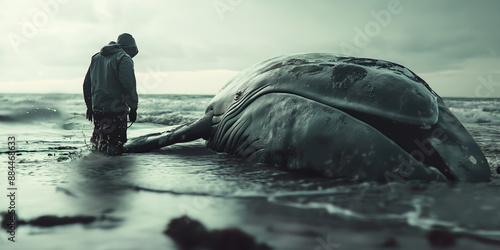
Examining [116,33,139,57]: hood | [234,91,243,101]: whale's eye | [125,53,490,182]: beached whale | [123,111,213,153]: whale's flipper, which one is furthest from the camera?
[116,33,139,57]: hood

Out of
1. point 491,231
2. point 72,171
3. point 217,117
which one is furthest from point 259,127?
point 491,231

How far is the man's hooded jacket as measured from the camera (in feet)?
21.4

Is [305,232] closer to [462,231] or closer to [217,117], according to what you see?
[462,231]

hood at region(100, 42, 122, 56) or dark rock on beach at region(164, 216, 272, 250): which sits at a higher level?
hood at region(100, 42, 122, 56)

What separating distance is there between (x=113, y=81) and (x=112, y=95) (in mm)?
225

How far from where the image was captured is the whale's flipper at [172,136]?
5.88 m

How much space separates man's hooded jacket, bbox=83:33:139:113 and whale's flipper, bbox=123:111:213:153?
64cm

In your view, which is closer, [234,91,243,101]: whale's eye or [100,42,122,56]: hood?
[234,91,243,101]: whale's eye

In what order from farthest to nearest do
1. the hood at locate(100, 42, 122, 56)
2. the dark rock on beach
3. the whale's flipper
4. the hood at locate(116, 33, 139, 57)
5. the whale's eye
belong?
the hood at locate(116, 33, 139, 57)
the hood at locate(100, 42, 122, 56)
the whale's flipper
the whale's eye
the dark rock on beach

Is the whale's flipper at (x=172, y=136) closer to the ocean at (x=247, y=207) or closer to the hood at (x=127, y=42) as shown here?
the ocean at (x=247, y=207)

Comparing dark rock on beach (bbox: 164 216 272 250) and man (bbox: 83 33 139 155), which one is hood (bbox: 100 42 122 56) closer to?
man (bbox: 83 33 139 155)

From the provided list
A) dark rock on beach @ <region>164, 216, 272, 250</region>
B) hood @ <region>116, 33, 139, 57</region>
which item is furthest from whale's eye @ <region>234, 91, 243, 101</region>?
dark rock on beach @ <region>164, 216, 272, 250</region>

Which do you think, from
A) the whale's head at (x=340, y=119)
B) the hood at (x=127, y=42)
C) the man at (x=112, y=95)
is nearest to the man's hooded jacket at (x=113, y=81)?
the man at (x=112, y=95)

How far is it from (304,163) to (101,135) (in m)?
3.87
